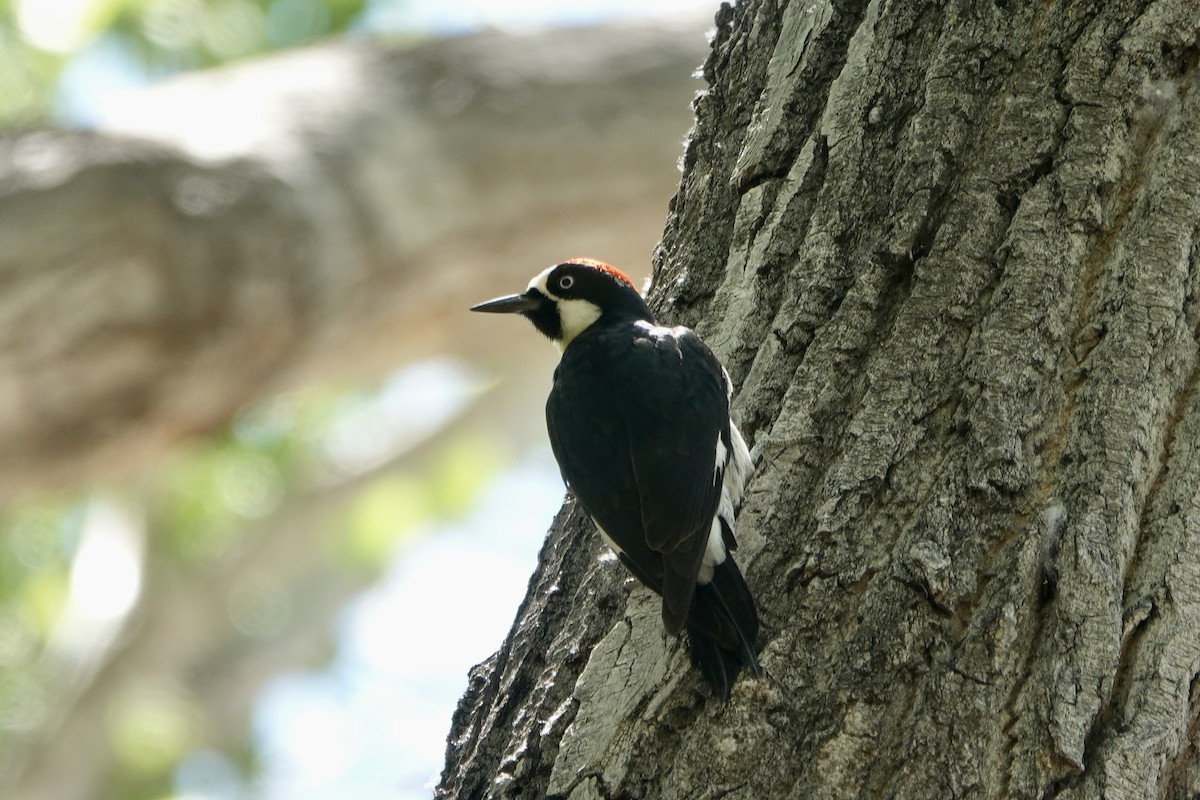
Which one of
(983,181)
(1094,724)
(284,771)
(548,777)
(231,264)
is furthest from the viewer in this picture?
(284,771)

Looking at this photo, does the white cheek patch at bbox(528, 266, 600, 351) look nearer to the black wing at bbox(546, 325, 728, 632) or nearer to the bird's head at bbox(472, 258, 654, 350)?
the bird's head at bbox(472, 258, 654, 350)

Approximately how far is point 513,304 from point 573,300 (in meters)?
0.18

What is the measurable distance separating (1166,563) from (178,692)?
1029 centimetres

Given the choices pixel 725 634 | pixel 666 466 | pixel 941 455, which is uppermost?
pixel 941 455

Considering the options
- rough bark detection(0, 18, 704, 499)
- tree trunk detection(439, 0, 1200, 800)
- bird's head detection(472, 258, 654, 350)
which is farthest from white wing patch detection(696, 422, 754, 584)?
rough bark detection(0, 18, 704, 499)

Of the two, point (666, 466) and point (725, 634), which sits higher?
point (725, 634)

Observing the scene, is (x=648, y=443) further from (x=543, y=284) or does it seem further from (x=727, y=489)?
(x=543, y=284)

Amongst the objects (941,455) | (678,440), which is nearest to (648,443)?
(678,440)

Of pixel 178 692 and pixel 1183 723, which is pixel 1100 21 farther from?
pixel 178 692

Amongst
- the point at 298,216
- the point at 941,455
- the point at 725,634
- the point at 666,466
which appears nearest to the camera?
the point at 725,634

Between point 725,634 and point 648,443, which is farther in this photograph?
point 648,443

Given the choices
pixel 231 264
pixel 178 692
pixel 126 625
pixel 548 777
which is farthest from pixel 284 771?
pixel 548 777

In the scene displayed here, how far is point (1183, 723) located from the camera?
1941 millimetres

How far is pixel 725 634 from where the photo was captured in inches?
78.7
